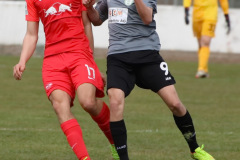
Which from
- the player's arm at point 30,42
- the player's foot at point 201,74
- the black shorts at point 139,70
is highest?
the player's arm at point 30,42

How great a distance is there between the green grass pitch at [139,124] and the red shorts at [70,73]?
41.8 inches

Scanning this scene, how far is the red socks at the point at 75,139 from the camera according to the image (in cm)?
698

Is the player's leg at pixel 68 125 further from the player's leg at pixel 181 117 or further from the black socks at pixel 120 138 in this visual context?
the player's leg at pixel 181 117

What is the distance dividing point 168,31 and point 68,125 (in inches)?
606

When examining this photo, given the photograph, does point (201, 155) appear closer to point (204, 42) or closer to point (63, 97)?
point (63, 97)

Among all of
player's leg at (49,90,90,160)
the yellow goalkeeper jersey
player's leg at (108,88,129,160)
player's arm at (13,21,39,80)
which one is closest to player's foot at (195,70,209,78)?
the yellow goalkeeper jersey

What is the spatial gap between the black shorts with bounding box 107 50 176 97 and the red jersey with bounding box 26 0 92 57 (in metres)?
0.35

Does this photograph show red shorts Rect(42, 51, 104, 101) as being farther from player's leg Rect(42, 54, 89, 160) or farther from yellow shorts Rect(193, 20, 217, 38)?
yellow shorts Rect(193, 20, 217, 38)

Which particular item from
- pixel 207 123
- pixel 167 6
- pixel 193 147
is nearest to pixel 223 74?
pixel 167 6

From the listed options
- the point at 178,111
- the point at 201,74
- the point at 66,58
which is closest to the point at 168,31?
the point at 201,74

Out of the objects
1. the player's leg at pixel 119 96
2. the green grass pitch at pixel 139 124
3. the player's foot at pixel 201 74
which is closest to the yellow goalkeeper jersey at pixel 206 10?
the player's foot at pixel 201 74

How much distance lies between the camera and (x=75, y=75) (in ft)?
23.8

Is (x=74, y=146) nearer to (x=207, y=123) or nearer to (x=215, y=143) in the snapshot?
(x=215, y=143)

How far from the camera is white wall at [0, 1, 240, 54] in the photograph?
858 inches
